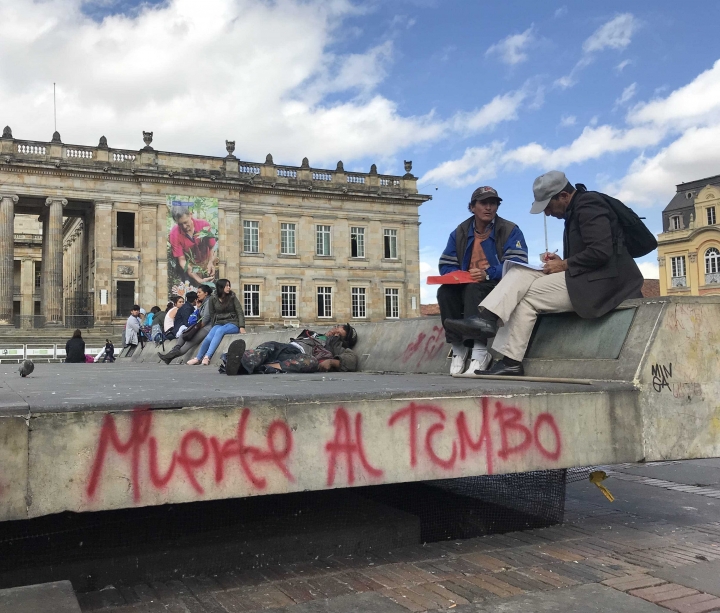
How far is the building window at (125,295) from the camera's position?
45.4 m

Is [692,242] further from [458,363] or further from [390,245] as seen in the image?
[458,363]

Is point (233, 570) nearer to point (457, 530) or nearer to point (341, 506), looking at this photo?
point (341, 506)

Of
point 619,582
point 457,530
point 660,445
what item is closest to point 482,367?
point 457,530

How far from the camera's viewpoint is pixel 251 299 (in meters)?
49.4

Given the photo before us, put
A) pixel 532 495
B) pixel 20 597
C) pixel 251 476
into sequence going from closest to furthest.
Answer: pixel 20 597 < pixel 251 476 < pixel 532 495

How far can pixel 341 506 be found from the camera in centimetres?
434

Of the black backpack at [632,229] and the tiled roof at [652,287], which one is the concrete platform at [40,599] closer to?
the black backpack at [632,229]

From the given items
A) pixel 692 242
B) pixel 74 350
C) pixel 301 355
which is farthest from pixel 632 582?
pixel 692 242

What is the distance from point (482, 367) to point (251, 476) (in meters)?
2.50

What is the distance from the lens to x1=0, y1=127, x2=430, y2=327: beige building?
145 feet

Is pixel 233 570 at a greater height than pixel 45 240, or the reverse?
pixel 45 240

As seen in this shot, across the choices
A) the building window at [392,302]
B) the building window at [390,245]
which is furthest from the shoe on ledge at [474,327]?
the building window at [390,245]

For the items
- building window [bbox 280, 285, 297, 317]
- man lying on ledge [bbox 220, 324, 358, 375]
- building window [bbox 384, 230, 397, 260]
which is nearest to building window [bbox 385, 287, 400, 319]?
building window [bbox 384, 230, 397, 260]

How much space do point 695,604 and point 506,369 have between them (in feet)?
6.02
